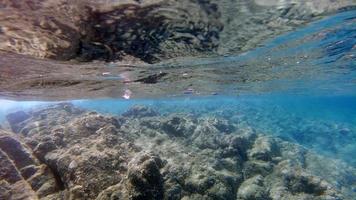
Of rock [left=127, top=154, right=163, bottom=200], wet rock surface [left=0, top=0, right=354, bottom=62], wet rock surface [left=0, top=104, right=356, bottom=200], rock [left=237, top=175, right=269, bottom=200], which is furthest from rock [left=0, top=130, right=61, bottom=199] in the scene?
rock [left=237, top=175, right=269, bottom=200]

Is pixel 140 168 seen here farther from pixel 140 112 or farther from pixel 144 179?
pixel 140 112

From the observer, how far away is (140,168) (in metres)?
7.91

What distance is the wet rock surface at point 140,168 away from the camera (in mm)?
8375

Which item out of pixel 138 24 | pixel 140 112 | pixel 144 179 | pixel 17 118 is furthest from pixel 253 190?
Answer: pixel 17 118

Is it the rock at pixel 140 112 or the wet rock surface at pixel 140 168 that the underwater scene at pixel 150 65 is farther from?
the rock at pixel 140 112

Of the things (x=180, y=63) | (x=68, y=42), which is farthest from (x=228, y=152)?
(x=68, y=42)

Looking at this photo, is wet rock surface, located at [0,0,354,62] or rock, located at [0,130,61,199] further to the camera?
rock, located at [0,130,61,199]

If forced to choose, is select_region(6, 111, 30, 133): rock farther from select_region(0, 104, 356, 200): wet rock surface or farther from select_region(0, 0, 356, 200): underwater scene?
select_region(0, 0, 356, 200): underwater scene

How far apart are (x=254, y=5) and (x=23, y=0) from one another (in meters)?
5.55

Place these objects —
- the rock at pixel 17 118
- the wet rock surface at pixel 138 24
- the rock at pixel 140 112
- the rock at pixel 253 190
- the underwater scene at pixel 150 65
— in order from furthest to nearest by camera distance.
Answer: the rock at pixel 140 112
the rock at pixel 17 118
the rock at pixel 253 190
the underwater scene at pixel 150 65
the wet rock surface at pixel 138 24

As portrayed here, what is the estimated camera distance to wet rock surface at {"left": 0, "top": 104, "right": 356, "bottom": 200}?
27.5 feet

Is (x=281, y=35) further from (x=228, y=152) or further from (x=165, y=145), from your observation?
(x=165, y=145)

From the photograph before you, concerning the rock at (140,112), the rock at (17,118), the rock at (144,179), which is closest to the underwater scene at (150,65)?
the rock at (144,179)

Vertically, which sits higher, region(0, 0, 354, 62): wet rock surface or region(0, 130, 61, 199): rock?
region(0, 0, 354, 62): wet rock surface
